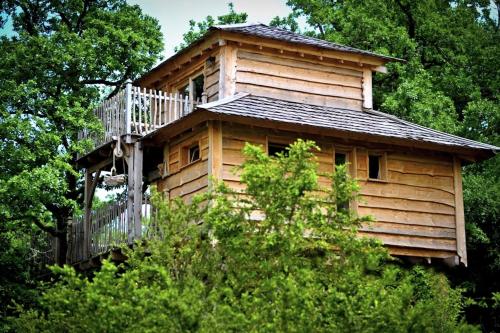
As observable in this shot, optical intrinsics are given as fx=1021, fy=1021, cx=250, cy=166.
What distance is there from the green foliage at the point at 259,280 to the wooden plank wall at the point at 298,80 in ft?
26.4

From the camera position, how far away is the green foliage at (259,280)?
14.8 metres

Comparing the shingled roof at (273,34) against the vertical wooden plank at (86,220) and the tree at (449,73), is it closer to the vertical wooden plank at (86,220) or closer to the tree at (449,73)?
the tree at (449,73)

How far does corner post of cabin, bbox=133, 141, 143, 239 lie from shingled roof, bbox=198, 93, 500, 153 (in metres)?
2.86

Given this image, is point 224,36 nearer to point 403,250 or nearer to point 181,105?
point 181,105

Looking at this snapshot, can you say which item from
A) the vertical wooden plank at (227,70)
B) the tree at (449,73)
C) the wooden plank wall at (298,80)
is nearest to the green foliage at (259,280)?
the vertical wooden plank at (227,70)

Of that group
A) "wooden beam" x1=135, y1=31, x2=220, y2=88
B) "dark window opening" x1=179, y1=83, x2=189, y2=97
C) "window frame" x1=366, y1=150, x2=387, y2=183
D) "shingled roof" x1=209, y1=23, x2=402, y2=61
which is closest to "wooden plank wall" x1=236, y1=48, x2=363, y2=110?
"shingled roof" x1=209, y1=23, x2=402, y2=61

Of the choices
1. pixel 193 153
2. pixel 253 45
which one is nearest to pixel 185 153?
pixel 193 153

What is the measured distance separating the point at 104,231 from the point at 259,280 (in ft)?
38.7

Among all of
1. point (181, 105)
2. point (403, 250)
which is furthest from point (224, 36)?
point (403, 250)

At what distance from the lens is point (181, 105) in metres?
27.6

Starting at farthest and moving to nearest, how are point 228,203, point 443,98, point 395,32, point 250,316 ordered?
point 395,32 → point 443,98 → point 228,203 → point 250,316

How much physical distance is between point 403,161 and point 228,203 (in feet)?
36.5

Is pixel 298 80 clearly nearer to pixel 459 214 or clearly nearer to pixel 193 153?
pixel 193 153

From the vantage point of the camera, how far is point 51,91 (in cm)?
A: 2925
